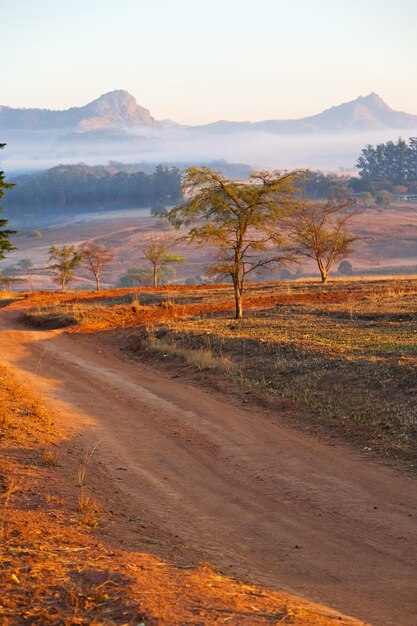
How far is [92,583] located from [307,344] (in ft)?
44.2

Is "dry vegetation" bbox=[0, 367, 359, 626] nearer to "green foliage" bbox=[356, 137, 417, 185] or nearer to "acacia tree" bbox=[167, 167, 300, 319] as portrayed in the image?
"acacia tree" bbox=[167, 167, 300, 319]

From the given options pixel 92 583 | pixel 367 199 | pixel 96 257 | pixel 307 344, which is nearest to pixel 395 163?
pixel 367 199

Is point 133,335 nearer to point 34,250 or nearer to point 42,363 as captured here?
point 42,363

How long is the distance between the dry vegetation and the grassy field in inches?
204

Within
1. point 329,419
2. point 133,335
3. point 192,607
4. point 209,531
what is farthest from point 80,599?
point 133,335

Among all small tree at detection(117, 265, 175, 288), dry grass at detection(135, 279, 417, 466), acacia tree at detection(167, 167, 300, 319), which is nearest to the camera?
dry grass at detection(135, 279, 417, 466)

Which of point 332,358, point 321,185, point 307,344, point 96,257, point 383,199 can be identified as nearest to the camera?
point 332,358

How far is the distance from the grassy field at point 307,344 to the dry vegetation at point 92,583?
5192 millimetres

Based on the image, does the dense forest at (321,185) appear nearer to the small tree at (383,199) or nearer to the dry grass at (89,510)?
the small tree at (383,199)

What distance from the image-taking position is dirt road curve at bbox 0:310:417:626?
748 cm

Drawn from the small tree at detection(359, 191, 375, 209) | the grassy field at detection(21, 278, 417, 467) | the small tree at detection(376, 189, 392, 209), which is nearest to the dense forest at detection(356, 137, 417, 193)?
the small tree at detection(376, 189, 392, 209)

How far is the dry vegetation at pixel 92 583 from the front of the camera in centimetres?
569

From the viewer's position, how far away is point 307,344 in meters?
19.2

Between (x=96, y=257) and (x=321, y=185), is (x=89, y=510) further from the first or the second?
(x=321, y=185)
